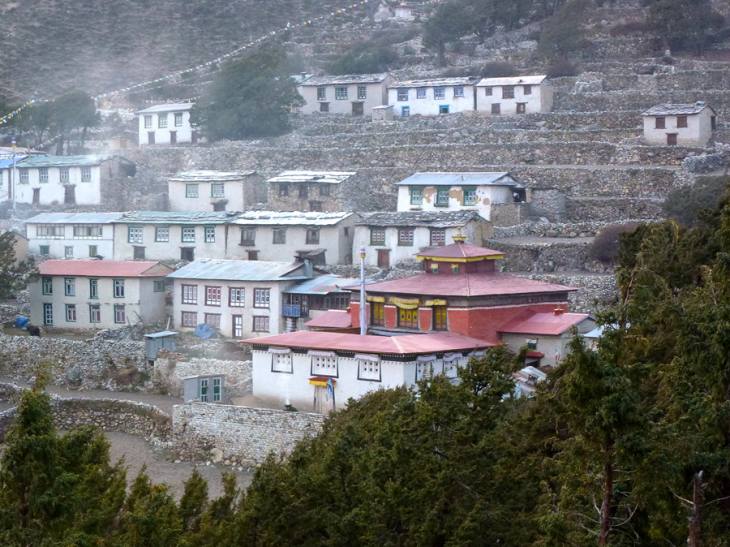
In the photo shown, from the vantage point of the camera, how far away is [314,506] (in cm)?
2553

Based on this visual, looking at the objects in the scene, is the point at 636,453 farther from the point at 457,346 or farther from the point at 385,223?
the point at 385,223

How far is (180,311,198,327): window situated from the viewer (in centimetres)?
5128

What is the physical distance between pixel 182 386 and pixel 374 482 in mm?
21092

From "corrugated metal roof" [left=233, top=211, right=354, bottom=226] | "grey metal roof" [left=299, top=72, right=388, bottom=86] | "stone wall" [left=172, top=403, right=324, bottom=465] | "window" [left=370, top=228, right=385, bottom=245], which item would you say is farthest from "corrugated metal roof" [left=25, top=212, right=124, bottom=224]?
"stone wall" [left=172, top=403, right=324, bottom=465]

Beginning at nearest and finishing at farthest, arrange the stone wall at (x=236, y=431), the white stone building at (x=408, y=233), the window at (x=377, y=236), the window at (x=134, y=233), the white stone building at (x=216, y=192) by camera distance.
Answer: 1. the stone wall at (x=236, y=431)
2. the white stone building at (x=408, y=233)
3. the window at (x=377, y=236)
4. the window at (x=134, y=233)
5. the white stone building at (x=216, y=192)

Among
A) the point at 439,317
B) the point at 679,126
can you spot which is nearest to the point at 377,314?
the point at 439,317

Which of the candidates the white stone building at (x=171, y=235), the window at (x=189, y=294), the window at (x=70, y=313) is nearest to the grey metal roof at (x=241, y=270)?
the window at (x=189, y=294)

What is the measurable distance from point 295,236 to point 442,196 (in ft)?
19.7

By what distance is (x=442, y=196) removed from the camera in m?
57.3

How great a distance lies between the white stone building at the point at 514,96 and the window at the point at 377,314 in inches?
976

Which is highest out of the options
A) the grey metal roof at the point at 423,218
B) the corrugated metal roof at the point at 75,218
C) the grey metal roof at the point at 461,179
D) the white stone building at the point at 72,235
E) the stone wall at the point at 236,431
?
the grey metal roof at the point at 461,179

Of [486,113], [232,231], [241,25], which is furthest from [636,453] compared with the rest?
[241,25]

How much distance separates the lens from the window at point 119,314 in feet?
171

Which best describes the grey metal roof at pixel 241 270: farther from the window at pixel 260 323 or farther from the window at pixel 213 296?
the window at pixel 260 323
